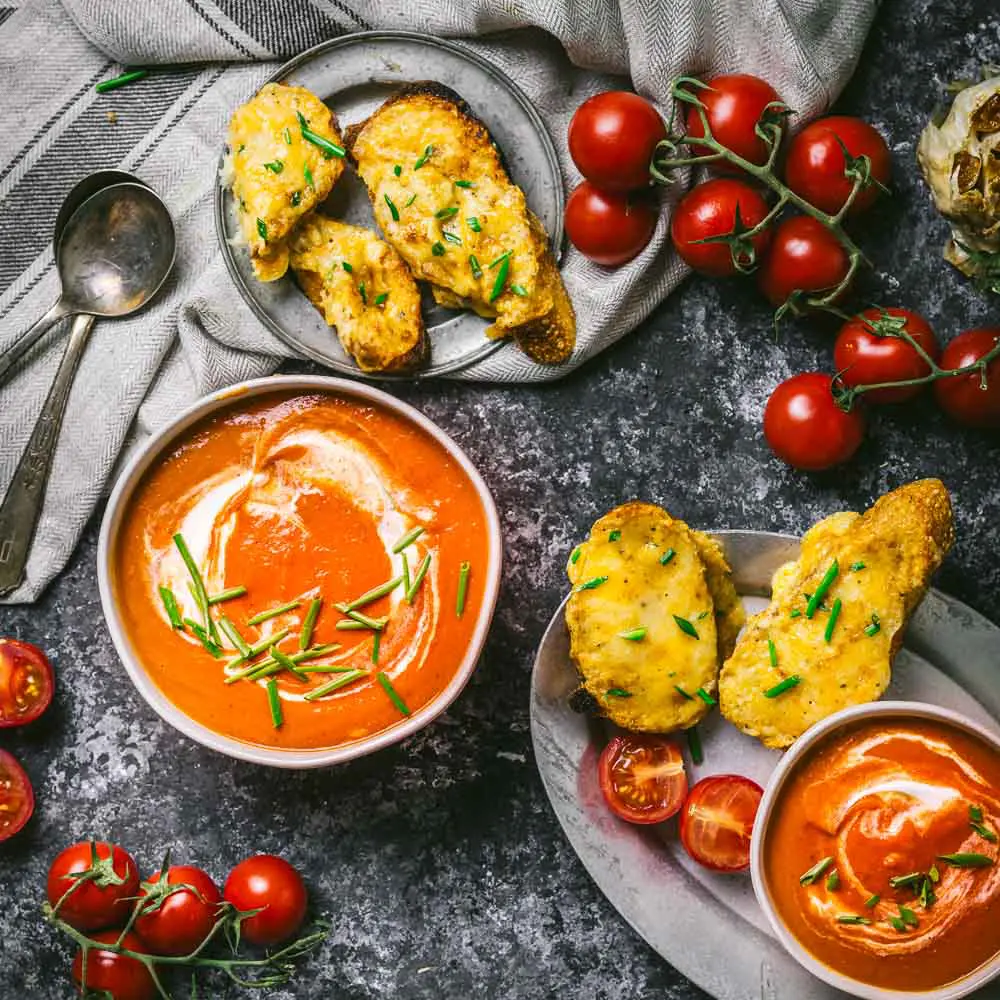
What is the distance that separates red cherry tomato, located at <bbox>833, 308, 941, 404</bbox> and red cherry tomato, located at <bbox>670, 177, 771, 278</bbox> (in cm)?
28

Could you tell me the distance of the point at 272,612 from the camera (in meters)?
2.54

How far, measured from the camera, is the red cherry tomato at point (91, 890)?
2781 millimetres

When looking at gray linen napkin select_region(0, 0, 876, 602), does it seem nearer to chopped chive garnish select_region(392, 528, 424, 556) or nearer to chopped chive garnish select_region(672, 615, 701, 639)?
chopped chive garnish select_region(392, 528, 424, 556)

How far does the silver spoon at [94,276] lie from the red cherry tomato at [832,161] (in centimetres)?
145

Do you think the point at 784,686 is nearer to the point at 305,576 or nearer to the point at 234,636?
the point at 305,576

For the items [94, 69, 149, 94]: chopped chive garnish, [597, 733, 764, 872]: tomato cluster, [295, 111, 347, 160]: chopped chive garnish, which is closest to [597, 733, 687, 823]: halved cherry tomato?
[597, 733, 764, 872]: tomato cluster

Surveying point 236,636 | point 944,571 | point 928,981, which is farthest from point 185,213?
point 928,981

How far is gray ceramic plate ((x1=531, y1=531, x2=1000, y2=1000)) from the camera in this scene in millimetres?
2645

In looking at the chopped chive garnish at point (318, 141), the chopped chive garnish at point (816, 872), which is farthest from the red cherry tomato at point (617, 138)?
the chopped chive garnish at point (816, 872)

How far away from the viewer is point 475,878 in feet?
9.43

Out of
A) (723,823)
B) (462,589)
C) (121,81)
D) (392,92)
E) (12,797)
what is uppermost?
(121,81)

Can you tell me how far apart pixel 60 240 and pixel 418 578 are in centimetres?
120

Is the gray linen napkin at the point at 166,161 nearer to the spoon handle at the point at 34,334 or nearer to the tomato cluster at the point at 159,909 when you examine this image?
the spoon handle at the point at 34,334

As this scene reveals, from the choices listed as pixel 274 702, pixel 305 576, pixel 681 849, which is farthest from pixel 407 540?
pixel 681 849
